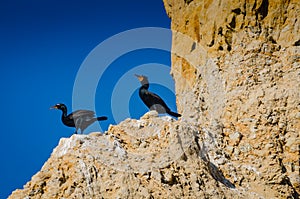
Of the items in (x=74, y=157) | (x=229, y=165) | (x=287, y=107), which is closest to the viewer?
(x=74, y=157)

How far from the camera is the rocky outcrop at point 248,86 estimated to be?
25.1 feet

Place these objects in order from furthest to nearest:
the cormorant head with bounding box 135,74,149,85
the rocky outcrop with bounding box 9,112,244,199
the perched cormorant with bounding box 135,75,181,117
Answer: the cormorant head with bounding box 135,74,149,85 < the perched cormorant with bounding box 135,75,181,117 < the rocky outcrop with bounding box 9,112,244,199

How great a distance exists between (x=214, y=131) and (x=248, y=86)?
166cm

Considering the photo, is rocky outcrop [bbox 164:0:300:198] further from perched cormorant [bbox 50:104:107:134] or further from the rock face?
perched cormorant [bbox 50:104:107:134]

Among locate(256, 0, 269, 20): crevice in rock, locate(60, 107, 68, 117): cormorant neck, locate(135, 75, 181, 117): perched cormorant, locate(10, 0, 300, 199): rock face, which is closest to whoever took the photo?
locate(10, 0, 300, 199): rock face

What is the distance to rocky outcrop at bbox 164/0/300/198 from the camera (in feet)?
25.1

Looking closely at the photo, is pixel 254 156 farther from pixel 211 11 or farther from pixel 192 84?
pixel 211 11

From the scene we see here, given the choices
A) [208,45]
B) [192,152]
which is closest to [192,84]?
[208,45]

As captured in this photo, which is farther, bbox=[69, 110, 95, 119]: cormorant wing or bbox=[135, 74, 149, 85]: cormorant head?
bbox=[135, 74, 149, 85]: cormorant head

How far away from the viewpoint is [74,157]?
19.6 feet

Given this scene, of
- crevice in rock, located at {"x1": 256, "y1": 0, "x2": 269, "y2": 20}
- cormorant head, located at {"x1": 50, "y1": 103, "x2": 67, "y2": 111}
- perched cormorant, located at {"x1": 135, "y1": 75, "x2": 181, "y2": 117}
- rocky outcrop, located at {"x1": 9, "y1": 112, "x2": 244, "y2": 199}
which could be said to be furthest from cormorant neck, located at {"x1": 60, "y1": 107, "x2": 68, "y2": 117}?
crevice in rock, located at {"x1": 256, "y1": 0, "x2": 269, "y2": 20}

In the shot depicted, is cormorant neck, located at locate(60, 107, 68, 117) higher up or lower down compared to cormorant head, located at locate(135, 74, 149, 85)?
lower down

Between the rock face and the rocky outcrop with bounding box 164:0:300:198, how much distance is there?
24mm

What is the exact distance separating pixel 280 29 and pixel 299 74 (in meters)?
1.79
